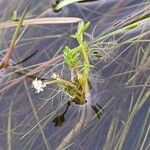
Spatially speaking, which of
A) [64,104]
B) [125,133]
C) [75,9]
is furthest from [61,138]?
[75,9]

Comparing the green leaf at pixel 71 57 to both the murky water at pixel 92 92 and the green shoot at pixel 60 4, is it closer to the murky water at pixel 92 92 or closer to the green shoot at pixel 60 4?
the murky water at pixel 92 92

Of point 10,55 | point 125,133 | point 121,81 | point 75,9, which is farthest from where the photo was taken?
point 75,9

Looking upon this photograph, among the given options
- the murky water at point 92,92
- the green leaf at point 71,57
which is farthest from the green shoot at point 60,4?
the green leaf at point 71,57

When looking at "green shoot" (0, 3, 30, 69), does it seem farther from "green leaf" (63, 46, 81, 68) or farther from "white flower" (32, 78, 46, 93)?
"green leaf" (63, 46, 81, 68)

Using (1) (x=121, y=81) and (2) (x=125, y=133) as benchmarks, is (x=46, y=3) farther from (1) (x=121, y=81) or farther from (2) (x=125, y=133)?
(2) (x=125, y=133)

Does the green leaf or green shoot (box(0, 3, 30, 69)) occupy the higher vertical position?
green shoot (box(0, 3, 30, 69))

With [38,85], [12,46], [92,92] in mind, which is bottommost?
[92,92]

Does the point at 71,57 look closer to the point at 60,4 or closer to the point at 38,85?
the point at 38,85

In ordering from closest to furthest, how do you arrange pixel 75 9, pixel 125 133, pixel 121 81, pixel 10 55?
pixel 125 133 < pixel 121 81 < pixel 10 55 < pixel 75 9

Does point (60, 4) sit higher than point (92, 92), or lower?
higher

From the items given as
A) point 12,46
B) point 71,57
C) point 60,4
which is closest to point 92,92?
point 71,57

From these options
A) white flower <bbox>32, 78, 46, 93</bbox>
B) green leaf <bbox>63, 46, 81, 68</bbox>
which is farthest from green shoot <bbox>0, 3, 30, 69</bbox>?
green leaf <bbox>63, 46, 81, 68</bbox>
